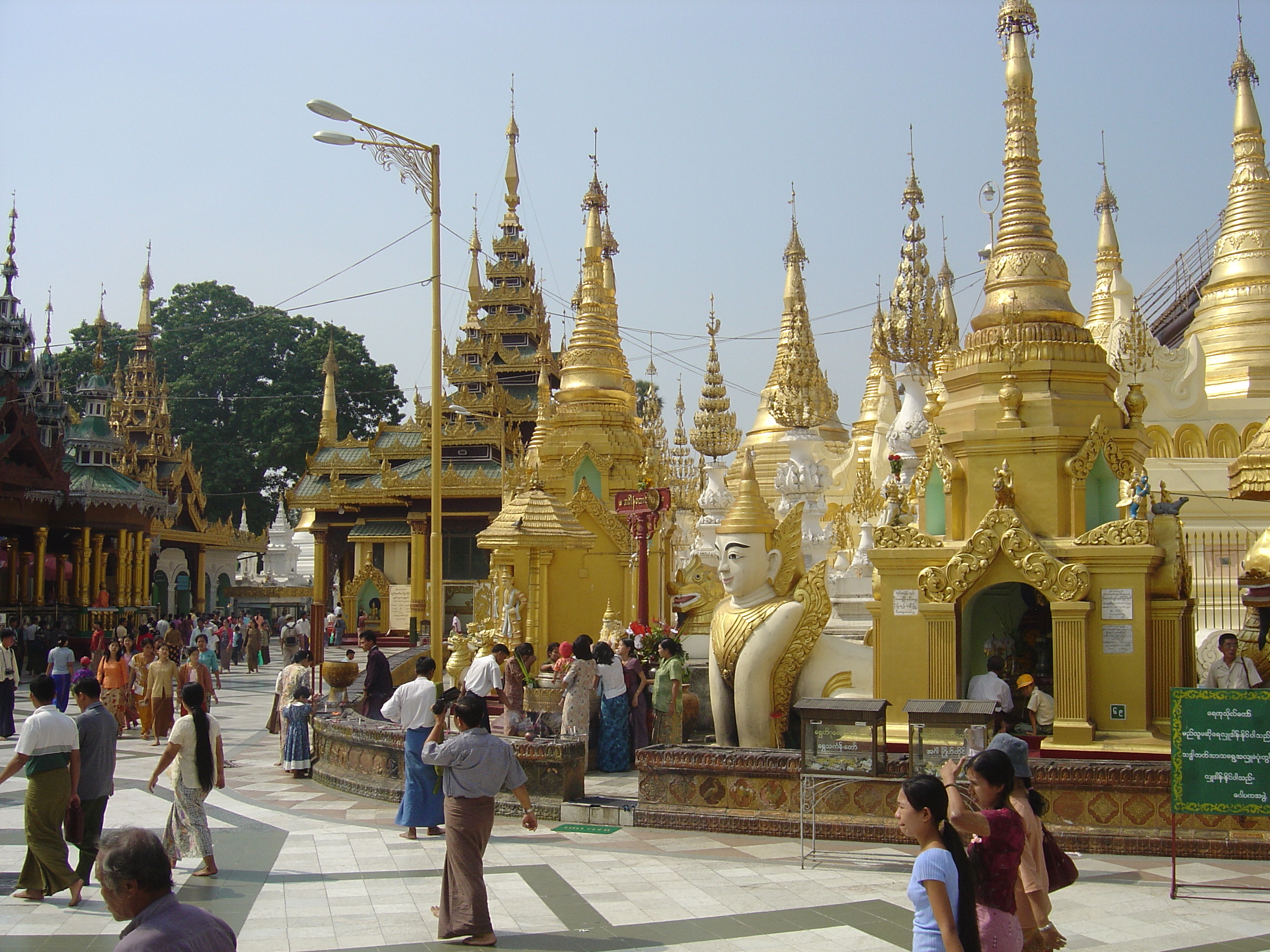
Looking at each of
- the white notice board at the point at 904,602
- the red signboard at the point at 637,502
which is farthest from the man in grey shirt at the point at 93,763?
the red signboard at the point at 637,502

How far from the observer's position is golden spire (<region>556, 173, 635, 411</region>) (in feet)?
85.7

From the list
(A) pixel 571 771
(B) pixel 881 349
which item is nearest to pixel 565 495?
(B) pixel 881 349

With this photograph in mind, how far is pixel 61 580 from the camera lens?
36.8 metres

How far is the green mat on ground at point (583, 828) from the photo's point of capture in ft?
34.7

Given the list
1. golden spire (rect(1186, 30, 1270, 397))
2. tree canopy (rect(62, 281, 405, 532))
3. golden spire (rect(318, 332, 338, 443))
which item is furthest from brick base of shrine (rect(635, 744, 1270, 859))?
tree canopy (rect(62, 281, 405, 532))

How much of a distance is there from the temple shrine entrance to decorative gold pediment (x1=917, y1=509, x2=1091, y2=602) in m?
0.48

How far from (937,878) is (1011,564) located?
7.41m

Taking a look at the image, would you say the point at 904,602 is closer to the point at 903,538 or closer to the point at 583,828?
the point at 903,538

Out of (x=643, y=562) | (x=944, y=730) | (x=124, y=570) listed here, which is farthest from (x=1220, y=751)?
(x=124, y=570)

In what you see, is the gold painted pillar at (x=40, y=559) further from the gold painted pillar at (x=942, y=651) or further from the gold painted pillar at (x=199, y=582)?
the gold painted pillar at (x=942, y=651)

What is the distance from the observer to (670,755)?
10625 millimetres

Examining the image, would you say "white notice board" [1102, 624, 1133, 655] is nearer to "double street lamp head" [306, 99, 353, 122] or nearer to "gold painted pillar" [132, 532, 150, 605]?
"double street lamp head" [306, 99, 353, 122]

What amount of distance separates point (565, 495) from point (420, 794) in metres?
14.8

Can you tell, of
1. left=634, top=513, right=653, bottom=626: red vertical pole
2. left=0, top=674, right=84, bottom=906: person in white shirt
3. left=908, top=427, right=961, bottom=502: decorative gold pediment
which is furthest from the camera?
left=634, top=513, right=653, bottom=626: red vertical pole
